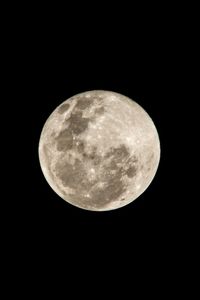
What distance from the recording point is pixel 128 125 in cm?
602

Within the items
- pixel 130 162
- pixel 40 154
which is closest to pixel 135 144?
pixel 130 162

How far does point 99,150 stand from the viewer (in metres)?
5.86

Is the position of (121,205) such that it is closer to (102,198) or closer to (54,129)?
(102,198)

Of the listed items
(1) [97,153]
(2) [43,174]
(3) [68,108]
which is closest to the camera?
→ (1) [97,153]

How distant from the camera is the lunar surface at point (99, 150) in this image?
589 cm

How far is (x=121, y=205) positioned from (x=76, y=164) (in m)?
1.12

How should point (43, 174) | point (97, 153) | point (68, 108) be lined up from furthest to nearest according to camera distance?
point (43, 174), point (68, 108), point (97, 153)

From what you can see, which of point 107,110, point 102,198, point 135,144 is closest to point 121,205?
point 102,198

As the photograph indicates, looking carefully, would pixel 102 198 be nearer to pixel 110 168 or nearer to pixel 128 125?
pixel 110 168

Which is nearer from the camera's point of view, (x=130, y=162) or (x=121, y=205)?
(x=130, y=162)

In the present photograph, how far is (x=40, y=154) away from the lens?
6.59m

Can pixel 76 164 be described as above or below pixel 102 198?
above

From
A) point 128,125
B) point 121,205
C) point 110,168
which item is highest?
point 128,125

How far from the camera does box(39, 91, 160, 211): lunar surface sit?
232 inches
